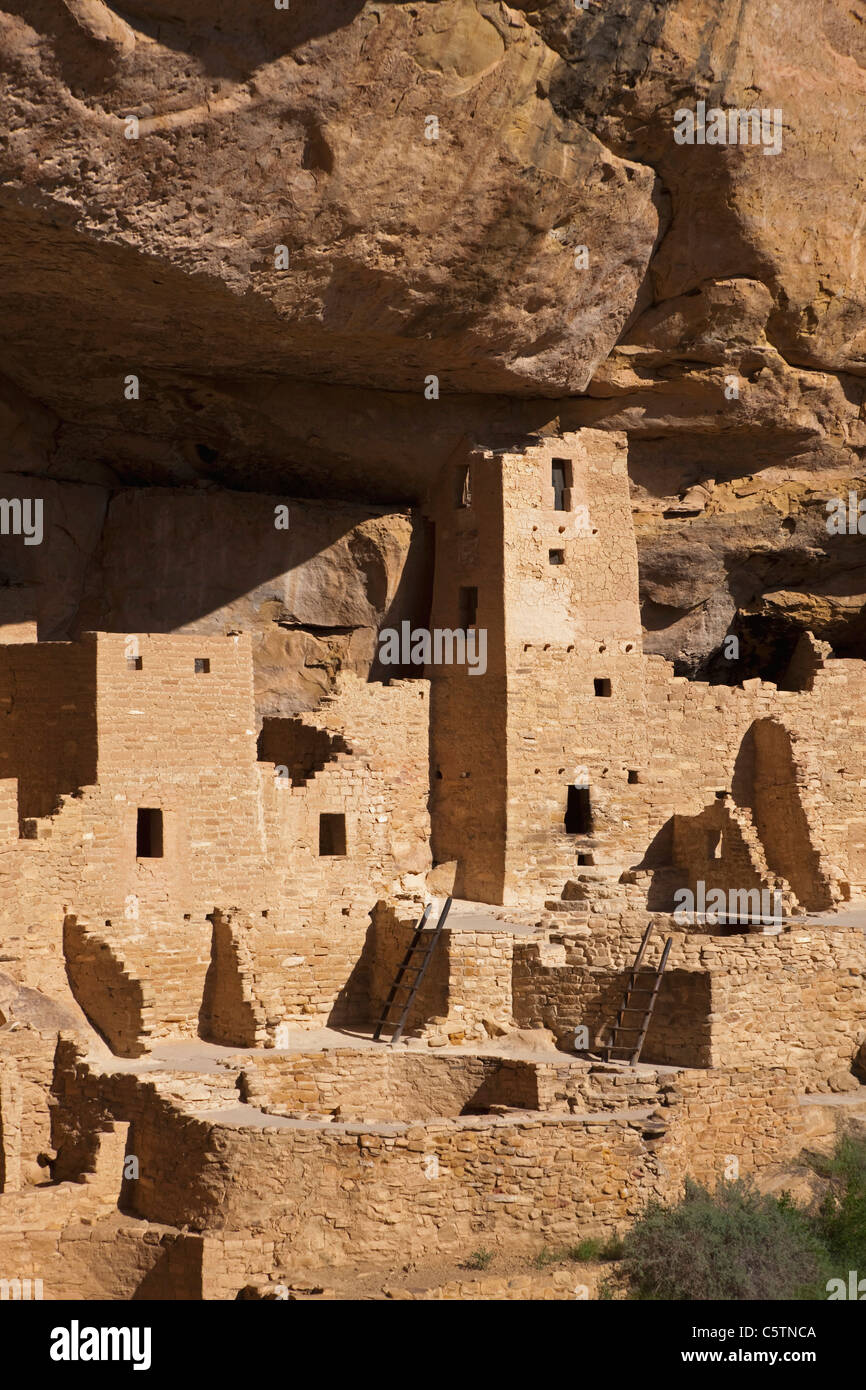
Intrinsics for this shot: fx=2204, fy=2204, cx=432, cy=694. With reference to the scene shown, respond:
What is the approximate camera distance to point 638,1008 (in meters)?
24.7

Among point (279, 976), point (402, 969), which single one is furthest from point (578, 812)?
point (279, 976)

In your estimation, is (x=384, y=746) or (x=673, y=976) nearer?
(x=673, y=976)

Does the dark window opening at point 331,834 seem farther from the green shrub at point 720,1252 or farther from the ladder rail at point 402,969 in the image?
the green shrub at point 720,1252

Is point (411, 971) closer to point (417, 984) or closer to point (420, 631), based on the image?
point (417, 984)

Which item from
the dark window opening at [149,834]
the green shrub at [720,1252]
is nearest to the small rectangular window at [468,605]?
the dark window opening at [149,834]

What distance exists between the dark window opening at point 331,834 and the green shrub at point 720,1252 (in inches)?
281

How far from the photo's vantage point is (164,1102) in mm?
21828

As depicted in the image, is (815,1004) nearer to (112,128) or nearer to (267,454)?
(267,454)

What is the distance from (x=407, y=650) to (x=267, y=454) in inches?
130

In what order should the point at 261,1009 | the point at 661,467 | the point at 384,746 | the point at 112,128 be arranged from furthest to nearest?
the point at 661,467
the point at 384,746
the point at 261,1009
the point at 112,128

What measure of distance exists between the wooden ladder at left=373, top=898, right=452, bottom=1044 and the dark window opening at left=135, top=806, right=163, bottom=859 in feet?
10.1

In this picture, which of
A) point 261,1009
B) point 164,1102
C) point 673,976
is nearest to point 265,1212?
point 164,1102

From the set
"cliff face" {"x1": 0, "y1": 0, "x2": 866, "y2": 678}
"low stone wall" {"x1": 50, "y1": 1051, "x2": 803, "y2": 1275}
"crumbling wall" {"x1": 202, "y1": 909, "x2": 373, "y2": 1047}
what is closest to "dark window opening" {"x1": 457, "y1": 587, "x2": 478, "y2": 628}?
"cliff face" {"x1": 0, "y1": 0, "x2": 866, "y2": 678}
